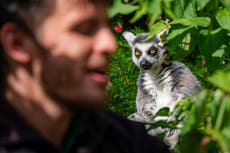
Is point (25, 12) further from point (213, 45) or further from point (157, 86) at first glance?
point (157, 86)

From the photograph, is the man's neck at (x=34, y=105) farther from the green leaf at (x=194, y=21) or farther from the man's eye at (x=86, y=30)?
the green leaf at (x=194, y=21)

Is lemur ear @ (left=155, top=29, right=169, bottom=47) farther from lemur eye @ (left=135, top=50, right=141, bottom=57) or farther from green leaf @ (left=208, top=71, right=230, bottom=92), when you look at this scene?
green leaf @ (left=208, top=71, right=230, bottom=92)

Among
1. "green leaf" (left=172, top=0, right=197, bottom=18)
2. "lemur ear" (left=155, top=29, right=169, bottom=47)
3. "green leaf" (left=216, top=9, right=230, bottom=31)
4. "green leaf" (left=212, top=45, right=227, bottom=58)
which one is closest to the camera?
"green leaf" (left=172, top=0, right=197, bottom=18)

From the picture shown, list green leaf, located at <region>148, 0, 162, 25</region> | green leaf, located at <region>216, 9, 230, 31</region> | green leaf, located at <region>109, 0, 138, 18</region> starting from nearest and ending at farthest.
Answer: green leaf, located at <region>148, 0, 162, 25</region>, green leaf, located at <region>109, 0, 138, 18</region>, green leaf, located at <region>216, 9, 230, 31</region>

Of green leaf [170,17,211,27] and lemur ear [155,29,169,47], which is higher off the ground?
green leaf [170,17,211,27]

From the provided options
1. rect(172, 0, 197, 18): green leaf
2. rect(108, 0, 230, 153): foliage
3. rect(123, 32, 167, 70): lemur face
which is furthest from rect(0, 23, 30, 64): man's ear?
rect(123, 32, 167, 70): lemur face

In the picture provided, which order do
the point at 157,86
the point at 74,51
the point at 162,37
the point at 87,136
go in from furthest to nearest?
1. the point at 157,86
2. the point at 162,37
3. the point at 87,136
4. the point at 74,51

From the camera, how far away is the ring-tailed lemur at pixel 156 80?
4855 millimetres

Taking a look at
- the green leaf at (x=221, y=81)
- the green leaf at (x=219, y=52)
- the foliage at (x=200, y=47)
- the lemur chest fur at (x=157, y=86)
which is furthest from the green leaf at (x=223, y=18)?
the lemur chest fur at (x=157, y=86)

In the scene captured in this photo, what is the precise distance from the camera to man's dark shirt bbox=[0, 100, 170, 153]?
1.48m

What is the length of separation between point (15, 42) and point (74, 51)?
0.39 ft

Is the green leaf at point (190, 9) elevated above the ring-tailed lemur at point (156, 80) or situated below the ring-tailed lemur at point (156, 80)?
above

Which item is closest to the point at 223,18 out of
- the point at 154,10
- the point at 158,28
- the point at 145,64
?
the point at 158,28

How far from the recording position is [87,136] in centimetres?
160
